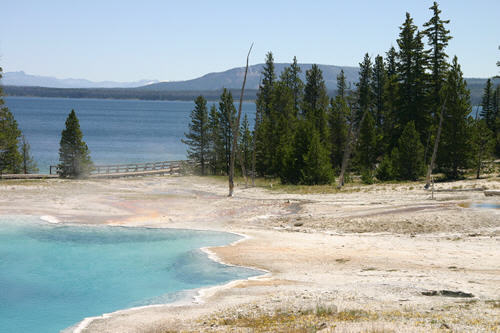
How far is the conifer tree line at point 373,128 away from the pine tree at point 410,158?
92mm

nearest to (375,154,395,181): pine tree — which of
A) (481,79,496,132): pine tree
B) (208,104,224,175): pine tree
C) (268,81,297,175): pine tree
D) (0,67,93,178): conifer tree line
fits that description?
(268,81,297,175): pine tree

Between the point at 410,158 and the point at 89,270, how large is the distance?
33.1m

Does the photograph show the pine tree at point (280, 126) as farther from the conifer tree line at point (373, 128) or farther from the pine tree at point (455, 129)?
the pine tree at point (455, 129)

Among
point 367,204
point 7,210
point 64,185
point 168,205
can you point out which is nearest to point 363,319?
point 367,204

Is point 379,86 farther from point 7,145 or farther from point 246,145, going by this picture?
point 7,145

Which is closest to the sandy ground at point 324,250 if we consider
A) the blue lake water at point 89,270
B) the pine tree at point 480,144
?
the blue lake water at point 89,270

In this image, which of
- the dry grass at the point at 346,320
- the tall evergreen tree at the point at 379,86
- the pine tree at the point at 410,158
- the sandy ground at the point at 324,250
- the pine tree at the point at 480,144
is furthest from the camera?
the tall evergreen tree at the point at 379,86

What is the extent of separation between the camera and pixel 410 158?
46031 mm

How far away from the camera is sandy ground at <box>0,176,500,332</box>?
13.4 meters

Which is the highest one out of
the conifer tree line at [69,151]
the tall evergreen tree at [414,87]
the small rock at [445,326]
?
the tall evergreen tree at [414,87]

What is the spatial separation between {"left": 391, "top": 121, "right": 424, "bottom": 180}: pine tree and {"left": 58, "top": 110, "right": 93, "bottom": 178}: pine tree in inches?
1213

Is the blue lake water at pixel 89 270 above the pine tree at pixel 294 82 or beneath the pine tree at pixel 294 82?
beneath

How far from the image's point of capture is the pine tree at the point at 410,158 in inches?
1813

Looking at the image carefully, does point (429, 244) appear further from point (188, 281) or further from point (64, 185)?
point (64, 185)
